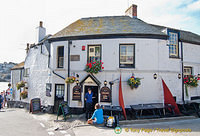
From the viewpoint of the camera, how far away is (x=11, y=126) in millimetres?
7621

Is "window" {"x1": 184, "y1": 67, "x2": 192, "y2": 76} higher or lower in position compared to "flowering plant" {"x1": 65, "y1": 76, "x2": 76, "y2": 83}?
higher

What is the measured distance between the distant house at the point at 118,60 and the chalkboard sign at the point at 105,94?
15 centimetres

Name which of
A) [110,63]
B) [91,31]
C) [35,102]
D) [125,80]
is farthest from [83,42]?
[35,102]

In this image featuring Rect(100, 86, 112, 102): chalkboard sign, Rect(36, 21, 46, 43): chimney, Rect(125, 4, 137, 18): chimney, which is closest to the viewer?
Rect(100, 86, 112, 102): chalkboard sign

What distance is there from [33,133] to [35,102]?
17.9 ft

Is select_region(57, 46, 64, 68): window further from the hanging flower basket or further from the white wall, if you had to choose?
the white wall

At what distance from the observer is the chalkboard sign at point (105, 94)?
30.9 feet

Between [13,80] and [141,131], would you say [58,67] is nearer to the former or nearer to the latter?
[141,131]

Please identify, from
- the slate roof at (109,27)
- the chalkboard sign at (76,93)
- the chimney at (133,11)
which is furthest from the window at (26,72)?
the chimney at (133,11)

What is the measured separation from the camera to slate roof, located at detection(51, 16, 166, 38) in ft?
32.6

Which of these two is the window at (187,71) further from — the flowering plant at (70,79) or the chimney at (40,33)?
the chimney at (40,33)

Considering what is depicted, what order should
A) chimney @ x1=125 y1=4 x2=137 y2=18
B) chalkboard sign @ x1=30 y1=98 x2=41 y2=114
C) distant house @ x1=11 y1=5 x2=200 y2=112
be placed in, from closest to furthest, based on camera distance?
distant house @ x1=11 y1=5 x2=200 y2=112 < chalkboard sign @ x1=30 y1=98 x2=41 y2=114 < chimney @ x1=125 y1=4 x2=137 y2=18

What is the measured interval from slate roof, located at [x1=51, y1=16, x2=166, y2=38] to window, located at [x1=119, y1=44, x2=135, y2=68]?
103cm

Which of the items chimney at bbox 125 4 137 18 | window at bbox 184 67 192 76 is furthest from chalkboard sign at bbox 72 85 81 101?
window at bbox 184 67 192 76
